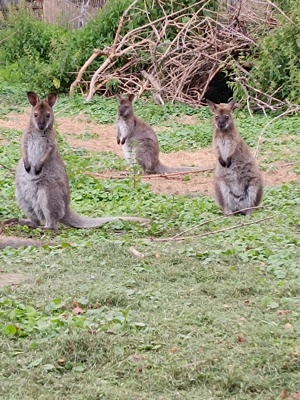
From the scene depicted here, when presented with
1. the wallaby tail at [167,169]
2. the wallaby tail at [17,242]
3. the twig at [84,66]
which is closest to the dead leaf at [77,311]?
the wallaby tail at [17,242]

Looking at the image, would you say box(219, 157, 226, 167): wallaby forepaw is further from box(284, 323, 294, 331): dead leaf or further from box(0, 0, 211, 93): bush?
box(0, 0, 211, 93): bush

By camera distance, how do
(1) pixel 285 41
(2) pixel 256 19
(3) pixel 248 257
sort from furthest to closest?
(2) pixel 256 19 → (1) pixel 285 41 → (3) pixel 248 257

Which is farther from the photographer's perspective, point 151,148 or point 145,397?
point 151,148

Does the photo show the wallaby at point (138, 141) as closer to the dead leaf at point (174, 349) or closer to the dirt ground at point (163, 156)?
the dirt ground at point (163, 156)

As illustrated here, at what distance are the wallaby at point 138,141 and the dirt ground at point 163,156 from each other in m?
0.35

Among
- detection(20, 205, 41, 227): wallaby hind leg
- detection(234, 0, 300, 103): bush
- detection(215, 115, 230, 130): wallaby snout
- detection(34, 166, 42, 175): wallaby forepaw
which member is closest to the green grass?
detection(20, 205, 41, 227): wallaby hind leg

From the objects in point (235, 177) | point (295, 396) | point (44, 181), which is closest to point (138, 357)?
point (295, 396)

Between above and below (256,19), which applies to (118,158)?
below

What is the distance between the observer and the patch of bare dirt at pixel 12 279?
5.93m

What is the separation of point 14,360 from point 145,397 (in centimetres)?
78

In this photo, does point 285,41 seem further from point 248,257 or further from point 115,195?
point 248,257

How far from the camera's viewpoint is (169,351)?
460cm

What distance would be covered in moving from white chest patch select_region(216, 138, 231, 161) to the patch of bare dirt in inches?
150

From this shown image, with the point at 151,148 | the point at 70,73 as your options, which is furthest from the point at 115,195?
the point at 70,73
